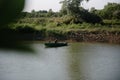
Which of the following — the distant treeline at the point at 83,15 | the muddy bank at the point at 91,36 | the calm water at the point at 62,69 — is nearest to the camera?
the calm water at the point at 62,69

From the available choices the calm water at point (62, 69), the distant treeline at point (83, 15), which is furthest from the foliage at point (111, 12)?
the calm water at point (62, 69)

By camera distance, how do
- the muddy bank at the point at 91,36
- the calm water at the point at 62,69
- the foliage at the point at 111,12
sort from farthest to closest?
the foliage at the point at 111,12 < the muddy bank at the point at 91,36 < the calm water at the point at 62,69

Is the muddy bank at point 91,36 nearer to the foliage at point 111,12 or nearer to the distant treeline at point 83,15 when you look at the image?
the distant treeline at point 83,15

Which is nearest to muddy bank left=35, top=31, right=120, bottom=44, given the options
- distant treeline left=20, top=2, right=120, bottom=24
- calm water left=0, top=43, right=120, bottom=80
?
distant treeline left=20, top=2, right=120, bottom=24

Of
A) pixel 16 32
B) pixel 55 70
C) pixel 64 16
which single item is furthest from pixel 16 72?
pixel 64 16

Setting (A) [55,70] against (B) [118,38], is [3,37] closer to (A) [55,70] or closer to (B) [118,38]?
(A) [55,70]

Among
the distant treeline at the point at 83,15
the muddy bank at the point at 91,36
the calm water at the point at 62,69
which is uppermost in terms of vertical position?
the distant treeline at the point at 83,15

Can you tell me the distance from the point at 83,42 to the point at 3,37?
10.3m

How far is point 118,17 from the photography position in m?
11.7

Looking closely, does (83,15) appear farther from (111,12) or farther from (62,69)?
(62,69)

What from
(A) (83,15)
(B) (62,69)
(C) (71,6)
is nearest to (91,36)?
(A) (83,15)

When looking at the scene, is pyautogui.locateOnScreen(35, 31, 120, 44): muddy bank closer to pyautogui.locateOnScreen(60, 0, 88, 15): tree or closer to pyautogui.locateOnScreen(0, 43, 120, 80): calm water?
pyautogui.locateOnScreen(60, 0, 88, 15): tree

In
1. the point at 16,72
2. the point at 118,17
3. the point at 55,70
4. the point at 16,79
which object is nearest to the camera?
the point at 16,79

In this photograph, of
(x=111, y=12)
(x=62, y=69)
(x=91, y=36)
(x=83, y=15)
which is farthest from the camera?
(x=111, y=12)
